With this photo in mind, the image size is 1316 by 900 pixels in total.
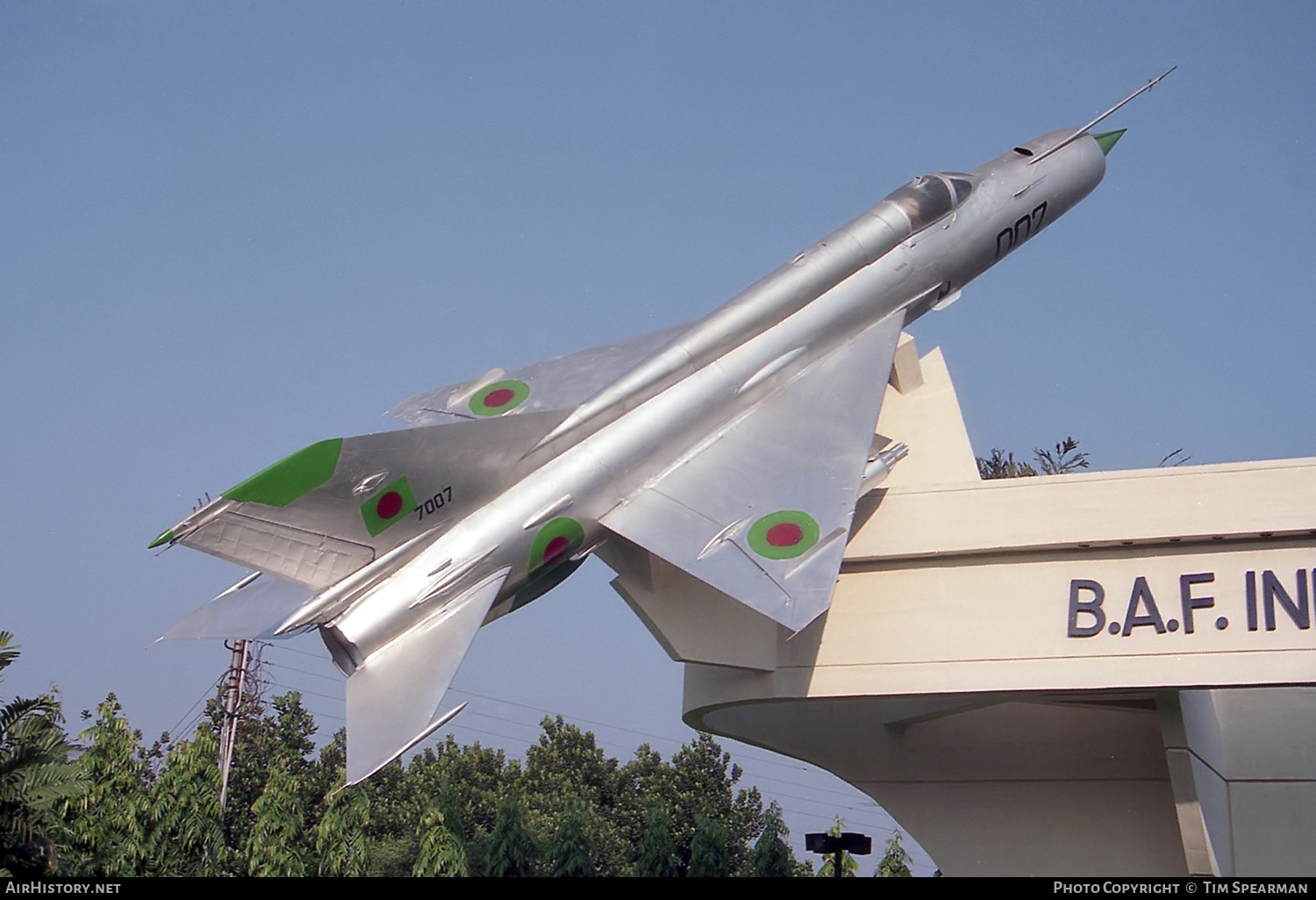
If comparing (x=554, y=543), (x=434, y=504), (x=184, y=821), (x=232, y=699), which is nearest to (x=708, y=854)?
(x=232, y=699)

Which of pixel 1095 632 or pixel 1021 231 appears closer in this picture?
pixel 1095 632

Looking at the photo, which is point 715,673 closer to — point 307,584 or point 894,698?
point 894,698

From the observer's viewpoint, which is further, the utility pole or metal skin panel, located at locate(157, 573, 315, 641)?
the utility pole

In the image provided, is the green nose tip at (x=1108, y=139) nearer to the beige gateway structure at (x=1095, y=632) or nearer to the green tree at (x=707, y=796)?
the beige gateway structure at (x=1095, y=632)

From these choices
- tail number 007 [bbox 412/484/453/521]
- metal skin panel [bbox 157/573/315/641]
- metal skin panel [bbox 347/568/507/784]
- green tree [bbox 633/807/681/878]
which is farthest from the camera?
green tree [bbox 633/807/681/878]

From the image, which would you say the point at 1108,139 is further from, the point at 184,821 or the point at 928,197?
the point at 184,821

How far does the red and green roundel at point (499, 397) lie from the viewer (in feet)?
56.0

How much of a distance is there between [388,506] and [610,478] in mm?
2635

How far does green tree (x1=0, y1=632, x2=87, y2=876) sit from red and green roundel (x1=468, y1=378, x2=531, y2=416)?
6280mm

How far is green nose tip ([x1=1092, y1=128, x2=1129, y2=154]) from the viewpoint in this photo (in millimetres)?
20938

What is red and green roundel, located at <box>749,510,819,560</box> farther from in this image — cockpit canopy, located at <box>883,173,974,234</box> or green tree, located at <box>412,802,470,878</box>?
green tree, located at <box>412,802,470,878</box>

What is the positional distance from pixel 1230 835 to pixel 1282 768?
1.02m

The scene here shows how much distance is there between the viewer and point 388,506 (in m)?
12.8

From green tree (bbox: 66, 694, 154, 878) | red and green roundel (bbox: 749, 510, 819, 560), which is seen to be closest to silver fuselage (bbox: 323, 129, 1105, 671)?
red and green roundel (bbox: 749, 510, 819, 560)
